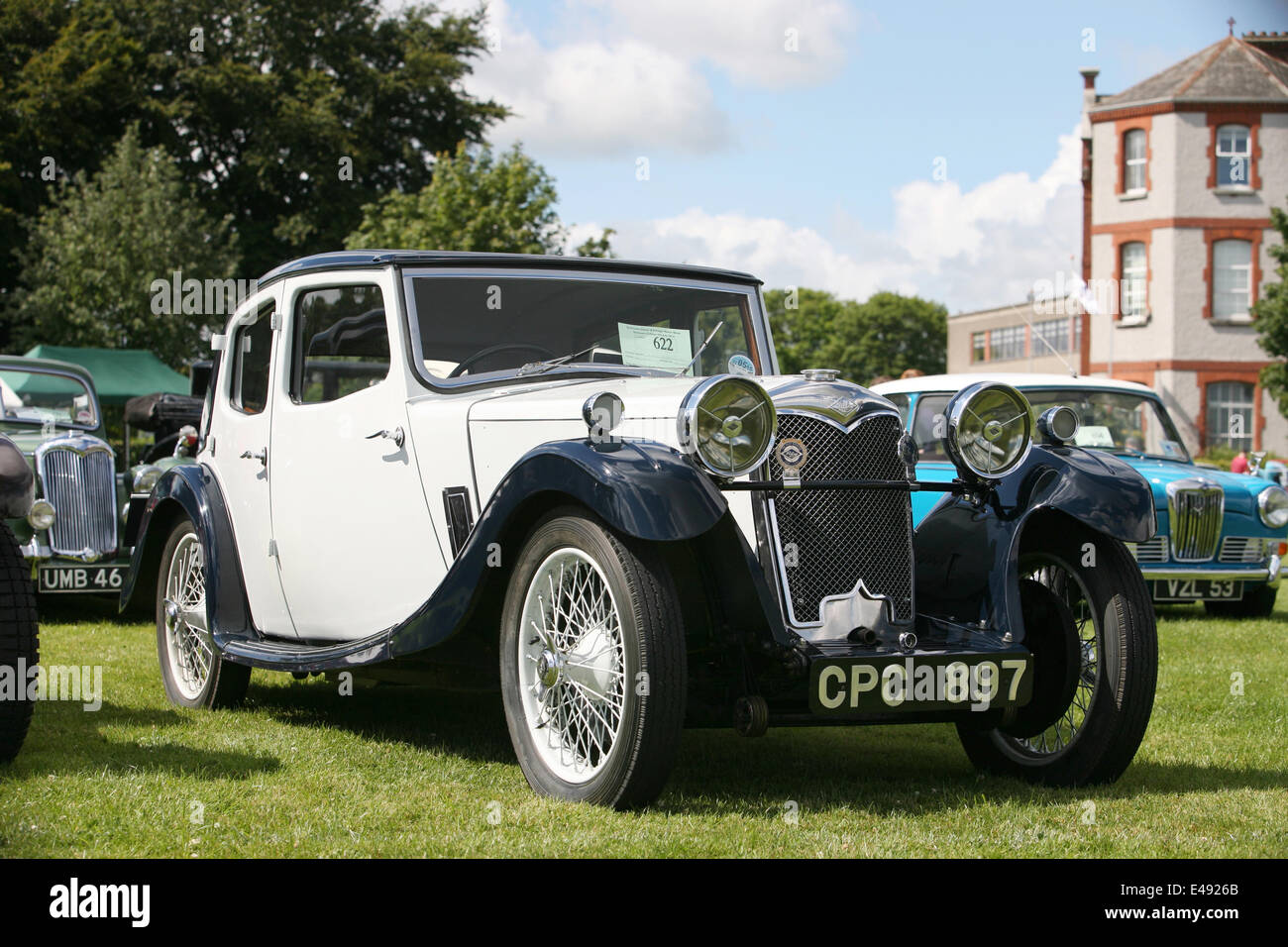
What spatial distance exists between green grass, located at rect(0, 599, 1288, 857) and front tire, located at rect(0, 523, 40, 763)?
0.16 m

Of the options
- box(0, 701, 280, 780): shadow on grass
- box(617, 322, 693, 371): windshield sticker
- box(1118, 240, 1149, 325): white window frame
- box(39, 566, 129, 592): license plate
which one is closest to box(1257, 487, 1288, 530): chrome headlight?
box(617, 322, 693, 371): windshield sticker

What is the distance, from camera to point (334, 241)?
32125 millimetres

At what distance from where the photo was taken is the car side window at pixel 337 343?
579 cm

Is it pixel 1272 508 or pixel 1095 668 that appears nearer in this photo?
pixel 1095 668

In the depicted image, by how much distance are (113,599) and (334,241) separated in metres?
21.3

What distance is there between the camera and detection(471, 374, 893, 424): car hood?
465 centimetres

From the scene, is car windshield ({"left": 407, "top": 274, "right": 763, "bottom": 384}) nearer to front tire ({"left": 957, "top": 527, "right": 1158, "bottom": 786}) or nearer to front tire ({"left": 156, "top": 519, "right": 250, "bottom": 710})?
front tire ({"left": 957, "top": 527, "right": 1158, "bottom": 786})

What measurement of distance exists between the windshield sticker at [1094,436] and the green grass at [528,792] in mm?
4708

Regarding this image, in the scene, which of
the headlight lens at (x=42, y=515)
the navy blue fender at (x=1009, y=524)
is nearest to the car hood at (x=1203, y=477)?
the navy blue fender at (x=1009, y=524)

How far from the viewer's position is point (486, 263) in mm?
5793

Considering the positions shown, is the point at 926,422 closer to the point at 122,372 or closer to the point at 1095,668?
the point at 1095,668

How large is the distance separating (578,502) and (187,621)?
126 inches

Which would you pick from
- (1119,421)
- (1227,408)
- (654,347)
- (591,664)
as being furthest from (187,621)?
(1227,408)
